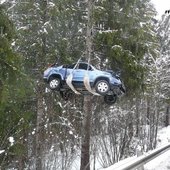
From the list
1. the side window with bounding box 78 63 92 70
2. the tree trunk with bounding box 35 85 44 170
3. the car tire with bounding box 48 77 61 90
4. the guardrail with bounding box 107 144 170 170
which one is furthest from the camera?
the tree trunk with bounding box 35 85 44 170

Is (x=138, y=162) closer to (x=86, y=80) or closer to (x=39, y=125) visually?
(x=86, y=80)

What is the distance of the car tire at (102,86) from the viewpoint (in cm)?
1172

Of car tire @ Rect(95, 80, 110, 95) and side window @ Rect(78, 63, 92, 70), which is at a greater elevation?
side window @ Rect(78, 63, 92, 70)

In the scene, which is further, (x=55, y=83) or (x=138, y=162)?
(x=55, y=83)

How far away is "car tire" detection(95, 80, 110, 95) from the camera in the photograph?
38.5 feet

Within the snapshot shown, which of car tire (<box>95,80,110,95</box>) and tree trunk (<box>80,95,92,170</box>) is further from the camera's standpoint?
tree trunk (<box>80,95,92,170</box>)

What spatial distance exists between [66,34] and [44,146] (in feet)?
17.7

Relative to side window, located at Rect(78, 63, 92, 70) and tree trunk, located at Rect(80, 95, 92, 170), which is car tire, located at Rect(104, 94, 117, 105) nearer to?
side window, located at Rect(78, 63, 92, 70)

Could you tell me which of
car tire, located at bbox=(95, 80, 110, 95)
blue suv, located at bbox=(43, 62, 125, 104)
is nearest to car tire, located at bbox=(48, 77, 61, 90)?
blue suv, located at bbox=(43, 62, 125, 104)

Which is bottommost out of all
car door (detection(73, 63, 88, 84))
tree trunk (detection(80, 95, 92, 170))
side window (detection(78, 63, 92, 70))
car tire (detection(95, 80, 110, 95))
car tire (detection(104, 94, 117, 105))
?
tree trunk (detection(80, 95, 92, 170))

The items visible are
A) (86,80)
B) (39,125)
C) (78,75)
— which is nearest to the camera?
(86,80)

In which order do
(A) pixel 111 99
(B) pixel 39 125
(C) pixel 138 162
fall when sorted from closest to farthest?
(C) pixel 138 162 < (A) pixel 111 99 < (B) pixel 39 125

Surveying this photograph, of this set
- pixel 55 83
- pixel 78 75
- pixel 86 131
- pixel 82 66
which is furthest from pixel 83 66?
pixel 86 131

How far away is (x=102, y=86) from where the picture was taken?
1180 cm
